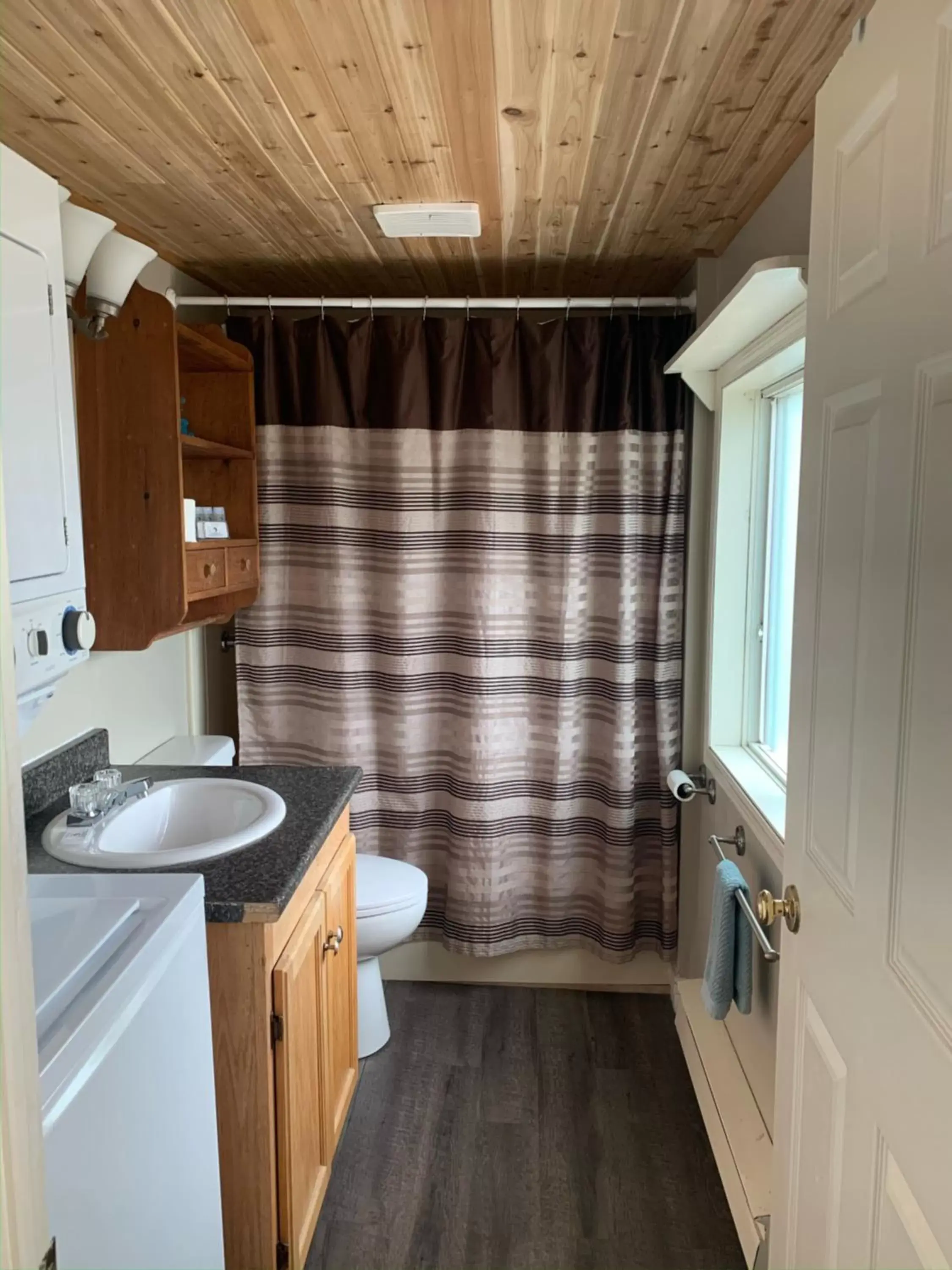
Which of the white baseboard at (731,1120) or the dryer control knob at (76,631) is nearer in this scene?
the dryer control knob at (76,631)

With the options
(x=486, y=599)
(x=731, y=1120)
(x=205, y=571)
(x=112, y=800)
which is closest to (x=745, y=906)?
(x=731, y=1120)

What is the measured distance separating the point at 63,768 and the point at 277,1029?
779 millimetres

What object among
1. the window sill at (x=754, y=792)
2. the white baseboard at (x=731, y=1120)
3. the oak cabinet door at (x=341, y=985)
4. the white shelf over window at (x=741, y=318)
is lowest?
the white baseboard at (x=731, y=1120)

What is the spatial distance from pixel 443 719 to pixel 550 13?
1933 mm

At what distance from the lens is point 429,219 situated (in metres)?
2.04

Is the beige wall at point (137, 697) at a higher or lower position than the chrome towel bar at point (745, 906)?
higher

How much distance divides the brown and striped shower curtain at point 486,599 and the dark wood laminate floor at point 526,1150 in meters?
0.27

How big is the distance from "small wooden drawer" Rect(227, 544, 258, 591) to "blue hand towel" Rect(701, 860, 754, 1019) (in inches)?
58.6

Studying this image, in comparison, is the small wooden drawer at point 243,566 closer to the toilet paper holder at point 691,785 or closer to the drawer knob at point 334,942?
the drawer knob at point 334,942

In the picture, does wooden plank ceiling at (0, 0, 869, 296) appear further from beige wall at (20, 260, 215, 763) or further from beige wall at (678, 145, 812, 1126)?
beige wall at (20, 260, 215, 763)

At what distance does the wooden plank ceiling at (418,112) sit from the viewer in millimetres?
1251

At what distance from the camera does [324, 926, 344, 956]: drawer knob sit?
1.86 meters

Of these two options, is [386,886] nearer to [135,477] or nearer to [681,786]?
[681,786]

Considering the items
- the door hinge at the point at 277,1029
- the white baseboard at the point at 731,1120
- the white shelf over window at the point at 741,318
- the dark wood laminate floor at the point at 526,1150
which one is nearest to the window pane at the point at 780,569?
the white shelf over window at the point at 741,318
